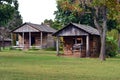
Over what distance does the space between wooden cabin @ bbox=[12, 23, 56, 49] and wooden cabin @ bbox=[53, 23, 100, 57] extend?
Result: 1077 inches

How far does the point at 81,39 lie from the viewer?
5325 centimetres

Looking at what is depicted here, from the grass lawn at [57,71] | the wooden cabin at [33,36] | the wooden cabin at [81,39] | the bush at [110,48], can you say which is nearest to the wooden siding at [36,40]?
the wooden cabin at [33,36]

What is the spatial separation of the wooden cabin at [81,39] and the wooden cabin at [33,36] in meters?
27.4

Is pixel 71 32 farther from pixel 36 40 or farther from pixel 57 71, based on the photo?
pixel 36 40

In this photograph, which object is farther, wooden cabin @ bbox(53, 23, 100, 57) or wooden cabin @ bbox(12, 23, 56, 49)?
wooden cabin @ bbox(12, 23, 56, 49)

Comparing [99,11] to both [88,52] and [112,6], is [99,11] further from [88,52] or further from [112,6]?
[112,6]

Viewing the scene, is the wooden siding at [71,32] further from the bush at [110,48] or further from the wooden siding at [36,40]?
the wooden siding at [36,40]

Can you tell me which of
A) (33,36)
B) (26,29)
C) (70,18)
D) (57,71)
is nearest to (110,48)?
(57,71)

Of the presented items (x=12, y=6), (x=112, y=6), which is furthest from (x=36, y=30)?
(x=112, y=6)

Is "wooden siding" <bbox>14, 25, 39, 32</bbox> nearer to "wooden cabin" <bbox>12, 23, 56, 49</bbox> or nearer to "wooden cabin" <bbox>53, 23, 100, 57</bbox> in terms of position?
"wooden cabin" <bbox>12, 23, 56, 49</bbox>

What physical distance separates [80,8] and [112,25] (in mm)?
42688

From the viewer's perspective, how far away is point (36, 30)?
3199 inches

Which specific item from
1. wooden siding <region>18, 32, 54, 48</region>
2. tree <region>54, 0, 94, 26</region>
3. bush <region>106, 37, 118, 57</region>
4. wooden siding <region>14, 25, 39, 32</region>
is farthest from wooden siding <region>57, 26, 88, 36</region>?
wooden siding <region>18, 32, 54, 48</region>

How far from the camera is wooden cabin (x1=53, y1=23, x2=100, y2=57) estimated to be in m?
50.6
